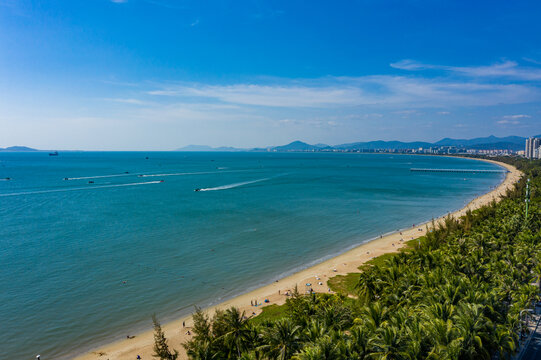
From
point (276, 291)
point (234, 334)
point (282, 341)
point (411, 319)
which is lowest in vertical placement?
point (276, 291)

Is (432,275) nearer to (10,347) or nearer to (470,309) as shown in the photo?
(470,309)

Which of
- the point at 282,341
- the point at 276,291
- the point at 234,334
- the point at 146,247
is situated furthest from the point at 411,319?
the point at 146,247

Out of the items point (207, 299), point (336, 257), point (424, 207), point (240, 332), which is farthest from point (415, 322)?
point (424, 207)

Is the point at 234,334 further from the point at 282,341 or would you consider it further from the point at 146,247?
the point at 146,247

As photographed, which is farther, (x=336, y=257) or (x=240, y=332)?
(x=336, y=257)

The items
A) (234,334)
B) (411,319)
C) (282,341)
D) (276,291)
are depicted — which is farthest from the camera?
(276,291)

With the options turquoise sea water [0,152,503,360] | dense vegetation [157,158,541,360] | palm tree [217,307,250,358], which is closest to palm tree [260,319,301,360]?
dense vegetation [157,158,541,360]

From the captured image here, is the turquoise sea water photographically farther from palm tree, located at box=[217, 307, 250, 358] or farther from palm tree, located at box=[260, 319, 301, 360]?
palm tree, located at box=[260, 319, 301, 360]
